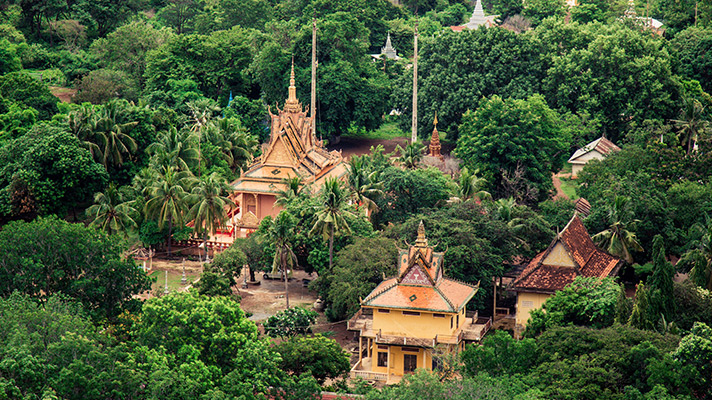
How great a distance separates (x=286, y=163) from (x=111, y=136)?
1114 centimetres

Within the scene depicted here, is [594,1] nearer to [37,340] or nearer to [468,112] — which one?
[468,112]

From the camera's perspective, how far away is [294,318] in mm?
64812

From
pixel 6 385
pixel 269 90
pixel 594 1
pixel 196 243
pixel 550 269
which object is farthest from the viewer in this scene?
pixel 594 1

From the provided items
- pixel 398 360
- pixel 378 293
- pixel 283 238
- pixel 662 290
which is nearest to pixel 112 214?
pixel 283 238

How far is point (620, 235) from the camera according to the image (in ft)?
230

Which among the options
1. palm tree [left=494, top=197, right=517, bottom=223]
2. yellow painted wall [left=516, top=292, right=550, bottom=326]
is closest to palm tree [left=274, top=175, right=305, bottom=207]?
palm tree [left=494, top=197, right=517, bottom=223]

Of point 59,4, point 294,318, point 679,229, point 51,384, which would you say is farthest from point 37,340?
point 59,4

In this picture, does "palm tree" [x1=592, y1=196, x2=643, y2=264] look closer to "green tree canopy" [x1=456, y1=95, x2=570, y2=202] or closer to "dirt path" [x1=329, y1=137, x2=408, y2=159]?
"green tree canopy" [x1=456, y1=95, x2=570, y2=202]

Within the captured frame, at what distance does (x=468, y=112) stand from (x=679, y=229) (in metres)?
23.2

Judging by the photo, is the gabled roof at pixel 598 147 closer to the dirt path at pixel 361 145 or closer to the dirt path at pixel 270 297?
the dirt path at pixel 361 145

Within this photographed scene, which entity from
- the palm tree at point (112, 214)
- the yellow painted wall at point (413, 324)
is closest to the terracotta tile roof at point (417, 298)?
the yellow painted wall at point (413, 324)

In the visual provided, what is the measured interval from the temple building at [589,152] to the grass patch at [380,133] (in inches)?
657

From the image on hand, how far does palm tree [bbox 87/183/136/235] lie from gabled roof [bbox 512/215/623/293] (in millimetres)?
22928

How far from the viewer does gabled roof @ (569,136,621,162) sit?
9319 centimetres
